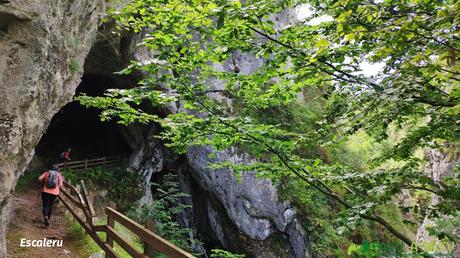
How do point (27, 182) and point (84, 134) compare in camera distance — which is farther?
point (84, 134)

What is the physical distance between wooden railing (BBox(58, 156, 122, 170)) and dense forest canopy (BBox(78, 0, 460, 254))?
11.2 meters

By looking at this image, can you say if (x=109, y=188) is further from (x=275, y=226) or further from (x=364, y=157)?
(x=364, y=157)

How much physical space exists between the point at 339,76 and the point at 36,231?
7854 mm

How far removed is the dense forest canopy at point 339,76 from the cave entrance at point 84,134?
1402cm

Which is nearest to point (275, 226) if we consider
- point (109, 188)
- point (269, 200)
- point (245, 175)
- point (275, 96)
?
point (269, 200)

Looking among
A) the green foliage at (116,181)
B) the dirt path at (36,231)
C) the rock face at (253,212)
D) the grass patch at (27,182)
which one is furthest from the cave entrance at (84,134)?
the dirt path at (36,231)

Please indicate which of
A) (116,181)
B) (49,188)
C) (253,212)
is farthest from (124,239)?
(116,181)

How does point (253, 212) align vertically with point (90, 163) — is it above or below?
below

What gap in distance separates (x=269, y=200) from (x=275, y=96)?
9328 mm

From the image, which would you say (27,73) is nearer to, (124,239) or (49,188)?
(124,239)

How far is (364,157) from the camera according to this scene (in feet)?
56.3

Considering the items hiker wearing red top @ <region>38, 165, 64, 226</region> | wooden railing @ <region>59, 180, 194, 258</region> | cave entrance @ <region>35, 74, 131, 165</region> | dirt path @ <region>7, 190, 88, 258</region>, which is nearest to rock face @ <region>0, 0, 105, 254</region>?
dirt path @ <region>7, 190, 88, 258</region>

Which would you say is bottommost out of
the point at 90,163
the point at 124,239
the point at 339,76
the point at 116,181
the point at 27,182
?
the point at 116,181

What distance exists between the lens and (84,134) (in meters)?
18.9
